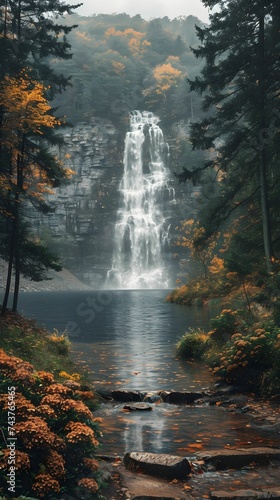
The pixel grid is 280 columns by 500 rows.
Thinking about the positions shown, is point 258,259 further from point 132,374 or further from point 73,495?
point 73,495

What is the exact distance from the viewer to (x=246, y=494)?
19.0 feet

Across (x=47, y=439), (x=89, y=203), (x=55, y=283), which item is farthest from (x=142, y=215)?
(x=47, y=439)

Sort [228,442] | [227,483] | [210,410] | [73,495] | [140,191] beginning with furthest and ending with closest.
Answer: [140,191] → [210,410] → [228,442] → [227,483] → [73,495]

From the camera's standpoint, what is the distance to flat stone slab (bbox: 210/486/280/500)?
575 cm

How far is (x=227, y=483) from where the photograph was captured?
649cm

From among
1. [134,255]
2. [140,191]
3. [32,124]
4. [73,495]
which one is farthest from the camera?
[140,191]

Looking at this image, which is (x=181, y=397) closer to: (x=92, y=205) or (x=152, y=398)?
(x=152, y=398)

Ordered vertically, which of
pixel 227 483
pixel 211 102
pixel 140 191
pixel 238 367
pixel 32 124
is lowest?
pixel 227 483

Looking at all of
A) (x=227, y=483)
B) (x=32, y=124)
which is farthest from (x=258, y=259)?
(x=227, y=483)

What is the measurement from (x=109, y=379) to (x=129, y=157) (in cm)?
8495

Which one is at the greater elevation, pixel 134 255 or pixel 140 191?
pixel 140 191

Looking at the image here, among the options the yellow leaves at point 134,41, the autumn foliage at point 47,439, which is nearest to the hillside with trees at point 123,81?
the yellow leaves at point 134,41

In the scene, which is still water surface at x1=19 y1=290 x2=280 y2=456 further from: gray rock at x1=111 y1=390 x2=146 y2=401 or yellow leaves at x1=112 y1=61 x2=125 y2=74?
yellow leaves at x1=112 y1=61 x2=125 y2=74

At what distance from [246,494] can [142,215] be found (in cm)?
8549
